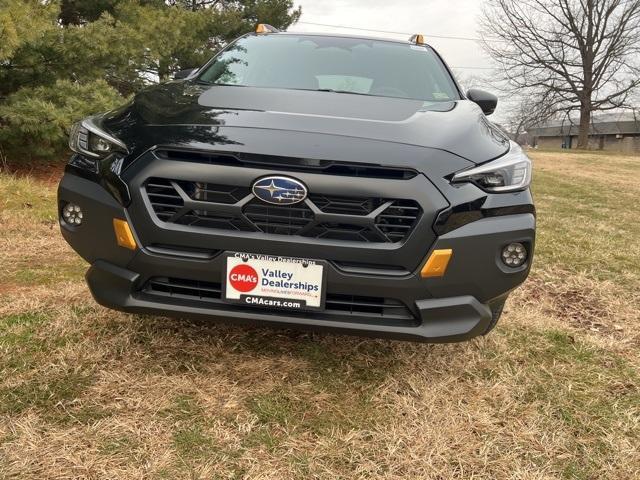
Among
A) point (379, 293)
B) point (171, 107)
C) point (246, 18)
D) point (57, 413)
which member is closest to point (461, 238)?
point (379, 293)

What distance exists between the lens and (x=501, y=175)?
7.18ft

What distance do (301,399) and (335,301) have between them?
475 mm

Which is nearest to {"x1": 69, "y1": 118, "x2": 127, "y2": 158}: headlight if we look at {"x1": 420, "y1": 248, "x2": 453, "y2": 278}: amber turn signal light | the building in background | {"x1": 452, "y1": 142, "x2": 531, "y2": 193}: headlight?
{"x1": 420, "y1": 248, "x2": 453, "y2": 278}: amber turn signal light

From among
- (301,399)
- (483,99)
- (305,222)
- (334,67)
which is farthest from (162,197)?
(483,99)

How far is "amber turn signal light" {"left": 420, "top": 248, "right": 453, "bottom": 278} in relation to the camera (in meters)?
2.03

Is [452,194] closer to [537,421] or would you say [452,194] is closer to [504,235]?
[504,235]

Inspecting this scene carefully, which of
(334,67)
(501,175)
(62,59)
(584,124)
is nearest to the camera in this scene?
(501,175)

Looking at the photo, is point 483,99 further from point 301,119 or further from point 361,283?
point 361,283

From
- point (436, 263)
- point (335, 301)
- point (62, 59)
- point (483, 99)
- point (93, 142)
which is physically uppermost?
point (62, 59)

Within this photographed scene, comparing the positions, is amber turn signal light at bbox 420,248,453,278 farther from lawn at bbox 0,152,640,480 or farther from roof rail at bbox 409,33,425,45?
roof rail at bbox 409,33,425,45

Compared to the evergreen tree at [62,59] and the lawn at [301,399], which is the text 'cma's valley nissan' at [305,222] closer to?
the lawn at [301,399]

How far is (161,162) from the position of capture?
2098 millimetres

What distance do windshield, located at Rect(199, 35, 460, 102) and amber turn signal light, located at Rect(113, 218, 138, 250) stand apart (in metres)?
1.18

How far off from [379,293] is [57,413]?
4.20 ft
